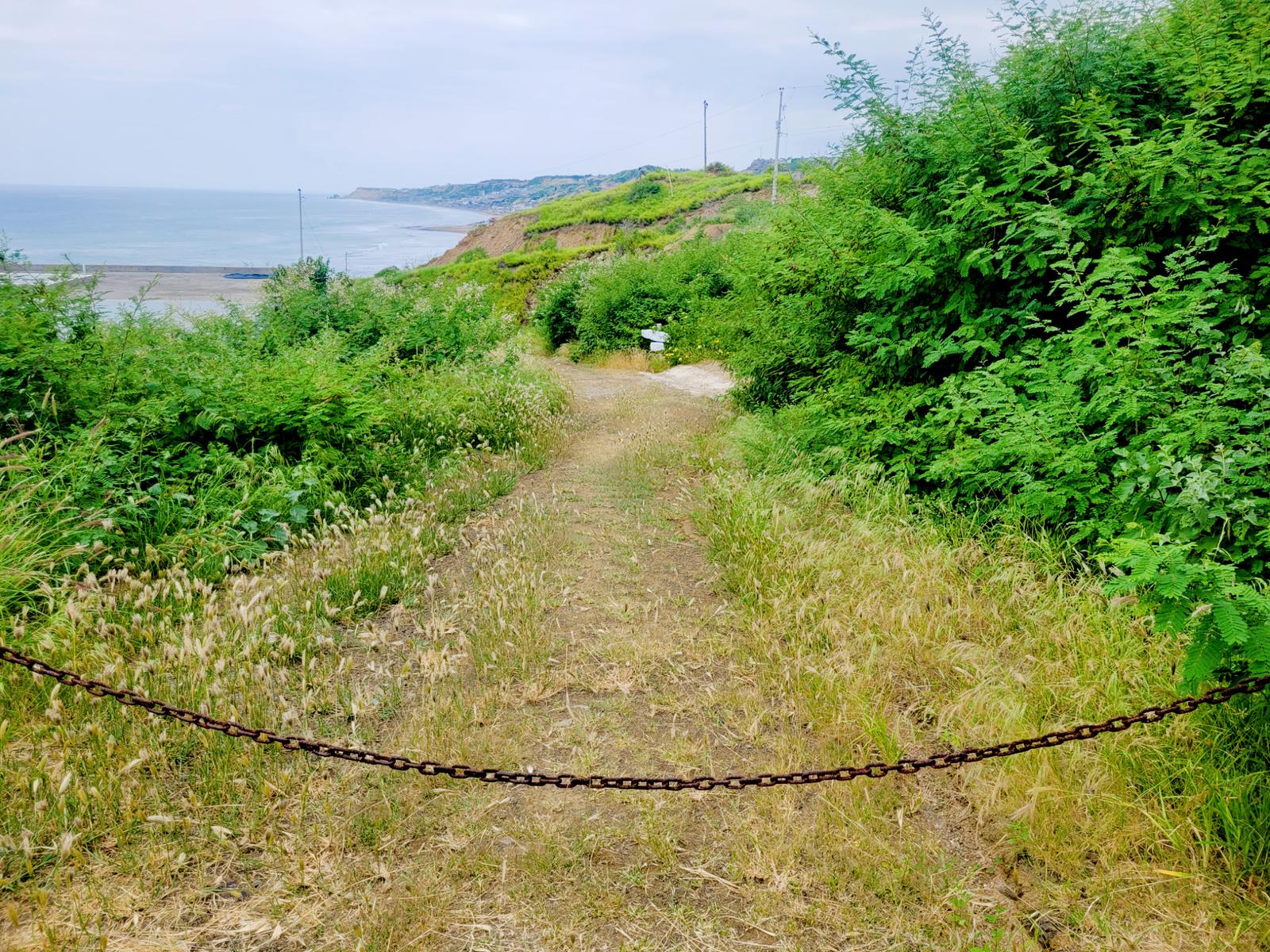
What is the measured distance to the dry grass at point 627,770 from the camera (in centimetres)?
266

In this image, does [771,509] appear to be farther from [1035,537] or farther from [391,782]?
[391,782]

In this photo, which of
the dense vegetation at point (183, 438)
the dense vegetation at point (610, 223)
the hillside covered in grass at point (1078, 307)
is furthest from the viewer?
the dense vegetation at point (610, 223)

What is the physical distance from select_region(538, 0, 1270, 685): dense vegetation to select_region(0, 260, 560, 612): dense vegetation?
442 cm

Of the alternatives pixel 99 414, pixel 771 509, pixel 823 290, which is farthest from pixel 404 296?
pixel 771 509

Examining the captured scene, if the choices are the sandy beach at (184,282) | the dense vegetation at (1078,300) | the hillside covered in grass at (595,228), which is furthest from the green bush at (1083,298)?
the sandy beach at (184,282)

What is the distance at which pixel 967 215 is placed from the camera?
19.5ft

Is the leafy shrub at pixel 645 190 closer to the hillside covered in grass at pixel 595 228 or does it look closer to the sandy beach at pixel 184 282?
the hillside covered in grass at pixel 595 228

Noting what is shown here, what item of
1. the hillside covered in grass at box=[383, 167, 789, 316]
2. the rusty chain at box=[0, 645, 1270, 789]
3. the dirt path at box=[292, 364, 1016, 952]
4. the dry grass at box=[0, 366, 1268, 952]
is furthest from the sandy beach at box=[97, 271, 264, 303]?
the rusty chain at box=[0, 645, 1270, 789]

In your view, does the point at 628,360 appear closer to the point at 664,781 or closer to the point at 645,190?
the point at 664,781

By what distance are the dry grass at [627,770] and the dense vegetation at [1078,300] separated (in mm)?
672

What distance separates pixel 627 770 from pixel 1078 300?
15.9 ft

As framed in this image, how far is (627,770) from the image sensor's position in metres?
3.54

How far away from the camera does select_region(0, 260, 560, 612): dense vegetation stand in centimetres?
509

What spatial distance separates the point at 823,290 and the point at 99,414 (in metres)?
6.57
